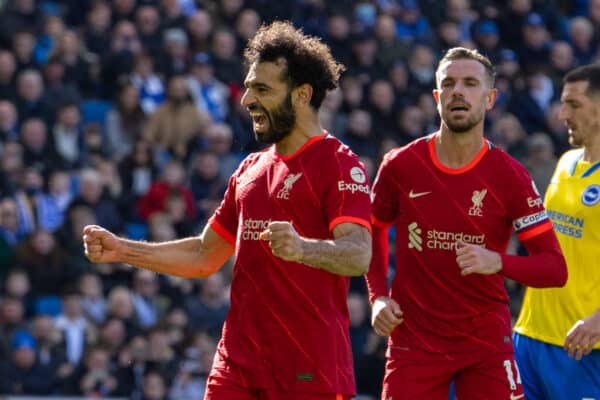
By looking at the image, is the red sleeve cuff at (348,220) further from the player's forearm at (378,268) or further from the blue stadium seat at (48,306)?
the blue stadium seat at (48,306)

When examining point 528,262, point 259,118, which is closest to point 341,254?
point 259,118

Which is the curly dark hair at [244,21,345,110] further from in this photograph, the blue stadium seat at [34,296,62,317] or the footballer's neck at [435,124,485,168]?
the blue stadium seat at [34,296,62,317]

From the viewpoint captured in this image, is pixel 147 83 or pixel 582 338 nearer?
pixel 582 338

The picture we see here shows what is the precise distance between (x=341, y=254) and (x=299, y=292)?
1.63 ft

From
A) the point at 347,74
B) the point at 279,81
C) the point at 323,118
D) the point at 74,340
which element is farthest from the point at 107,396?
the point at 279,81

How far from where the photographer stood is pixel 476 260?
7.10 metres

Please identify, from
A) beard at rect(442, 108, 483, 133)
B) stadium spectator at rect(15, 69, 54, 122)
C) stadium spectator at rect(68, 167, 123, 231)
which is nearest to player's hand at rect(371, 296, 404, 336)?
beard at rect(442, 108, 483, 133)

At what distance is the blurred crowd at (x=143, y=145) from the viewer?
1367 centimetres

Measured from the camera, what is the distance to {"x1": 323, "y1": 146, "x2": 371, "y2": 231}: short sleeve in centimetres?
673

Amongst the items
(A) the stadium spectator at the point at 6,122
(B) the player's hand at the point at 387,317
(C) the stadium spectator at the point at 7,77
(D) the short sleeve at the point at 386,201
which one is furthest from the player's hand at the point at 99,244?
(C) the stadium spectator at the point at 7,77

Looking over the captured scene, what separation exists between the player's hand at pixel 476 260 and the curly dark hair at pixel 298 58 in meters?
1.09

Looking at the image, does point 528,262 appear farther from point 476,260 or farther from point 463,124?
point 463,124

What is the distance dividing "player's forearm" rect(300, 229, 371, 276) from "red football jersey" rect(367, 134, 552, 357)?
117cm

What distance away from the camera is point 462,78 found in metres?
7.90
